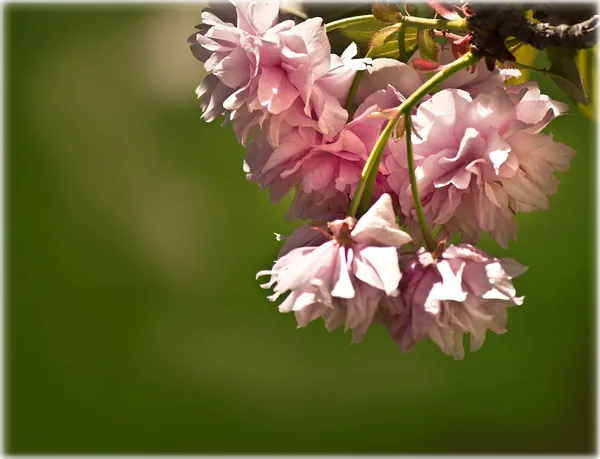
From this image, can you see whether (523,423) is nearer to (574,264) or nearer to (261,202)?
(574,264)

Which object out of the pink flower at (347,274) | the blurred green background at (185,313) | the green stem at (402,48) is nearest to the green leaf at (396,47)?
the green stem at (402,48)

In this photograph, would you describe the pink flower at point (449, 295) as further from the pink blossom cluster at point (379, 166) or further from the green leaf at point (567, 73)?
the green leaf at point (567, 73)

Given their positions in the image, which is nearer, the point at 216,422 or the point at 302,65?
the point at 302,65

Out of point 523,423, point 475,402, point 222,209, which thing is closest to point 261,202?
point 222,209

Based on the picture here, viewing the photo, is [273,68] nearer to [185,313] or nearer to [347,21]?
[347,21]

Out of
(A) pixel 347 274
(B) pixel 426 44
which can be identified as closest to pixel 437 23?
(B) pixel 426 44

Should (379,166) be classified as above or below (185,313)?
above

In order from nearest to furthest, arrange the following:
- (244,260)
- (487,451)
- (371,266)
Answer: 1. (371,266)
2. (244,260)
3. (487,451)
